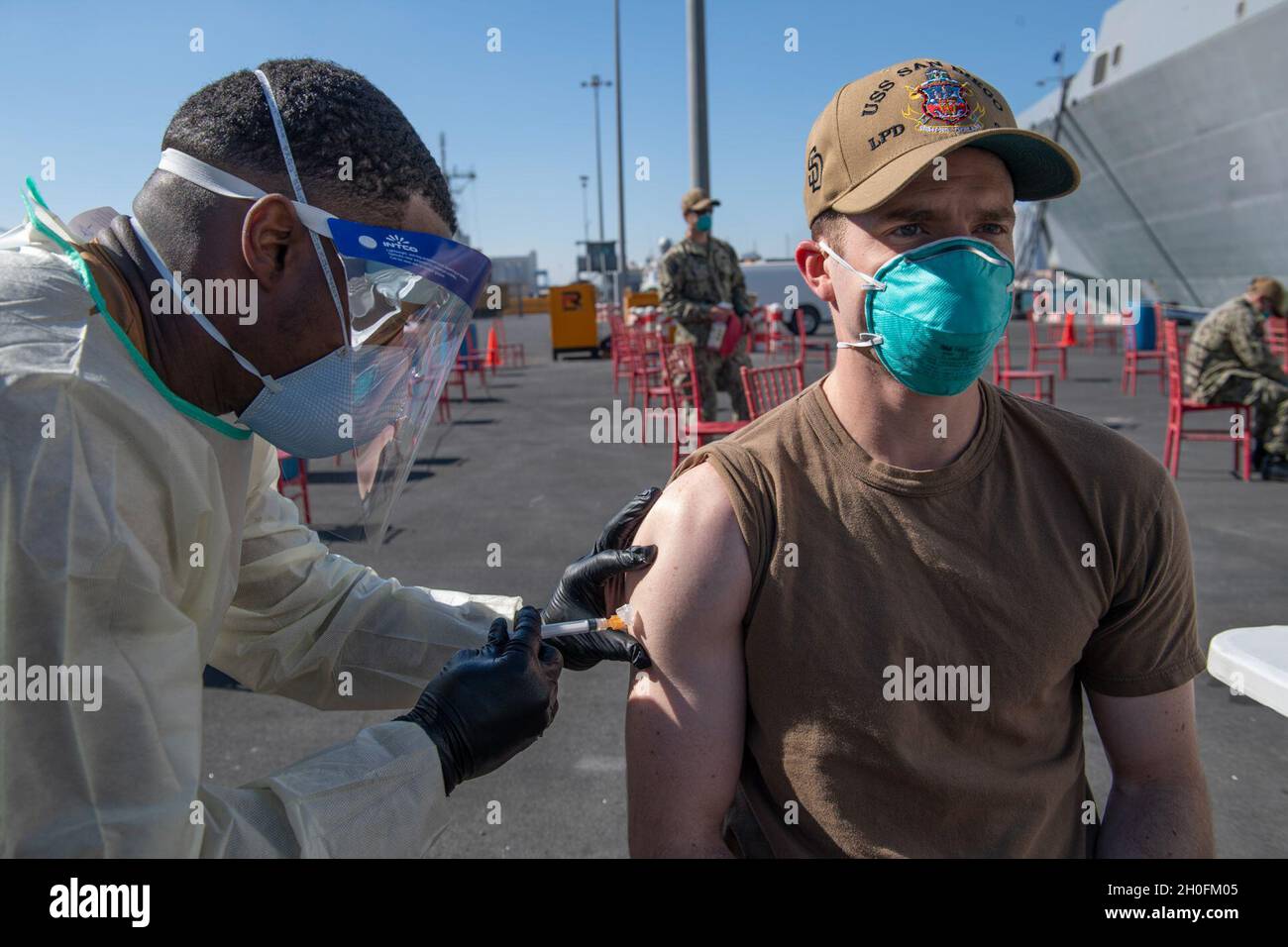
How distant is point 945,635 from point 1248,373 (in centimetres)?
848

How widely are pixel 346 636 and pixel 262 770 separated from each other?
1897 millimetres

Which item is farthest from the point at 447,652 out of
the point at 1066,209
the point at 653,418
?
the point at 1066,209

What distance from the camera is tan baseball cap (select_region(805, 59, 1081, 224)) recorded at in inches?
63.7

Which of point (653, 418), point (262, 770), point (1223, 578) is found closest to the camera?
point (262, 770)

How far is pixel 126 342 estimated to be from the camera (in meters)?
1.42

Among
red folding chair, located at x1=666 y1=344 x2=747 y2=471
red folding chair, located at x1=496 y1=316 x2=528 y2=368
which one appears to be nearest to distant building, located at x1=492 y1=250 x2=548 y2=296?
red folding chair, located at x1=496 y1=316 x2=528 y2=368

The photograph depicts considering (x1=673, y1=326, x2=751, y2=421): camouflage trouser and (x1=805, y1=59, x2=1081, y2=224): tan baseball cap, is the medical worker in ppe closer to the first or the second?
(x1=805, y1=59, x2=1081, y2=224): tan baseball cap

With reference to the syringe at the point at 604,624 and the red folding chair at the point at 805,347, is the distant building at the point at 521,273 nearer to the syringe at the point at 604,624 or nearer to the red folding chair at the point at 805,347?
the red folding chair at the point at 805,347

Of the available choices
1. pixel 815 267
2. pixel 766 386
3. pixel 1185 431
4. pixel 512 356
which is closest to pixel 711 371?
pixel 766 386

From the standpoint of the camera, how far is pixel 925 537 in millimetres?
1591

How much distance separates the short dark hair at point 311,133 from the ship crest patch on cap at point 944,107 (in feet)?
2.95

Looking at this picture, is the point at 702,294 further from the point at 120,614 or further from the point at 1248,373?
the point at 120,614
